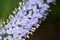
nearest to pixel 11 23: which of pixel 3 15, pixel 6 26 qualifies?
pixel 6 26

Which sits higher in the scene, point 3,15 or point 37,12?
point 3,15

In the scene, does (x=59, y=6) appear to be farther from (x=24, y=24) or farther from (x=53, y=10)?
(x=24, y=24)

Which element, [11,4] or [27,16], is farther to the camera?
[11,4]

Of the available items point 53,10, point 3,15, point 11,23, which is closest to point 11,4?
point 3,15

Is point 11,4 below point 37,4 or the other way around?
the other way around

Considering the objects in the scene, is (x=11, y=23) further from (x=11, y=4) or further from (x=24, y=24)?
(x=11, y=4)

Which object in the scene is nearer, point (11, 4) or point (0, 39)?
point (0, 39)

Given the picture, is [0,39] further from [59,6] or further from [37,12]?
[59,6]
